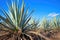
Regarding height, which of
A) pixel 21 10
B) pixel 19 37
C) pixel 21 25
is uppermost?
pixel 21 10

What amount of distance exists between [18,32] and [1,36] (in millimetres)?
654

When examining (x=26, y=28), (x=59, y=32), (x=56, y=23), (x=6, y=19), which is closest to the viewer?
(x=6, y=19)

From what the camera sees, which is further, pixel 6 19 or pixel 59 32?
pixel 59 32

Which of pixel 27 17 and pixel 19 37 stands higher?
pixel 27 17

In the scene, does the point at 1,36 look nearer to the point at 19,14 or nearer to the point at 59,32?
the point at 19,14

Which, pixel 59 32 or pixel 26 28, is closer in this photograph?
pixel 26 28

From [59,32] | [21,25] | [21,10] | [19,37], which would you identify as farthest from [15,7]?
[59,32]

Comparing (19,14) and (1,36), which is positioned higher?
(19,14)

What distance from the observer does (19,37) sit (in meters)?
7.50

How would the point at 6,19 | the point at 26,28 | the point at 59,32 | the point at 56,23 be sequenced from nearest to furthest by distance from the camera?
the point at 6,19 < the point at 26,28 < the point at 56,23 < the point at 59,32

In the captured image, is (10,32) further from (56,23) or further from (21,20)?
(56,23)

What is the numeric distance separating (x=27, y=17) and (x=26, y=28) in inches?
17.9

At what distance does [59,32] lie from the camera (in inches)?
1179

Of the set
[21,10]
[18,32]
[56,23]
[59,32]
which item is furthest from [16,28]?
[59,32]
